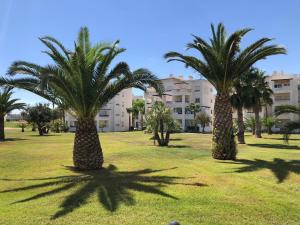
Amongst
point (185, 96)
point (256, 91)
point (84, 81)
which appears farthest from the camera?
point (185, 96)

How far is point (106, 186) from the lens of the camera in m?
11.2

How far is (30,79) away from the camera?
47.6ft

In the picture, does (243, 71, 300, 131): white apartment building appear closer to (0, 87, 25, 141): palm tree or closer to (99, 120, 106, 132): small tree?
(99, 120, 106, 132): small tree

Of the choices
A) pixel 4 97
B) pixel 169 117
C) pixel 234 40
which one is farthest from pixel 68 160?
pixel 4 97

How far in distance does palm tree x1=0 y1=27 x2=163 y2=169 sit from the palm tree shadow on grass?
1392mm

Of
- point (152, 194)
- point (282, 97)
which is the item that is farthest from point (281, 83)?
point (152, 194)

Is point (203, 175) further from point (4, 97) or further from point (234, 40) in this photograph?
point (4, 97)

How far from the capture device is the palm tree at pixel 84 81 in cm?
1383

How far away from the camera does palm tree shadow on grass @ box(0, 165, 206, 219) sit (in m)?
9.35

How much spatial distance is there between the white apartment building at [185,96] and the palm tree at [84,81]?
67.9 m

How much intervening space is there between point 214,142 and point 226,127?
3.46 feet

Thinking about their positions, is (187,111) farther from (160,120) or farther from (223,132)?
(223,132)

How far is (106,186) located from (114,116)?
281 feet

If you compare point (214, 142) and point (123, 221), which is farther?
point (214, 142)
